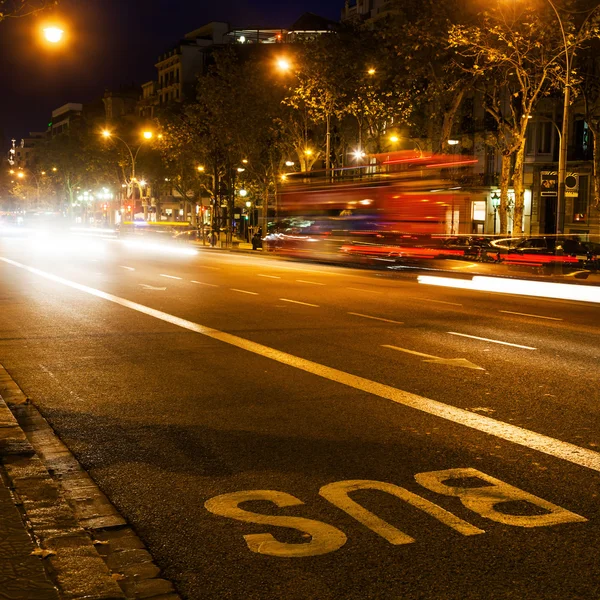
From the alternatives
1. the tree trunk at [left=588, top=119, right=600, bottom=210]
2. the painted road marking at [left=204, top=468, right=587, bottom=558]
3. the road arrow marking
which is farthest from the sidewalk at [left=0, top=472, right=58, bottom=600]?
the tree trunk at [left=588, top=119, right=600, bottom=210]

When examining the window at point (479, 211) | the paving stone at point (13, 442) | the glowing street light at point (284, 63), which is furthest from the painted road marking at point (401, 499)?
the window at point (479, 211)

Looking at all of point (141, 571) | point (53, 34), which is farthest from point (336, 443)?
point (53, 34)

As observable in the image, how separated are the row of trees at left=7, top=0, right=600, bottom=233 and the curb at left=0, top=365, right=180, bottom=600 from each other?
25229mm

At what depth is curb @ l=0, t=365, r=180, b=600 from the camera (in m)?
4.32

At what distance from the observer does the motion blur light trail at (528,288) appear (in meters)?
22.0

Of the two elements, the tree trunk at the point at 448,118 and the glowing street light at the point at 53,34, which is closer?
the glowing street light at the point at 53,34

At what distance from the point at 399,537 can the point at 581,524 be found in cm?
115

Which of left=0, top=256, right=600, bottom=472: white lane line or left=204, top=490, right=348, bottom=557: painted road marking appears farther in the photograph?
left=0, top=256, right=600, bottom=472: white lane line

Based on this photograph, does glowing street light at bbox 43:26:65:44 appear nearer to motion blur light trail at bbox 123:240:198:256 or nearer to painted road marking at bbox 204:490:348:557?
painted road marking at bbox 204:490:348:557

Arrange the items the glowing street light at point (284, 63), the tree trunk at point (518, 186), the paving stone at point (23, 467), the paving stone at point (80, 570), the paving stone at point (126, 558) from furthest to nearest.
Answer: the glowing street light at point (284, 63), the tree trunk at point (518, 186), the paving stone at point (23, 467), the paving stone at point (126, 558), the paving stone at point (80, 570)

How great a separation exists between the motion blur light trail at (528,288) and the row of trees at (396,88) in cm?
850

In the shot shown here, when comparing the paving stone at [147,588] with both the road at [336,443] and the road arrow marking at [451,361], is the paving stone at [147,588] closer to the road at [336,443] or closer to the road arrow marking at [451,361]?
the road at [336,443]

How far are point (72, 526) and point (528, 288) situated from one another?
20124 mm

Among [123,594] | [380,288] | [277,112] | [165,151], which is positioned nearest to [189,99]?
[165,151]
